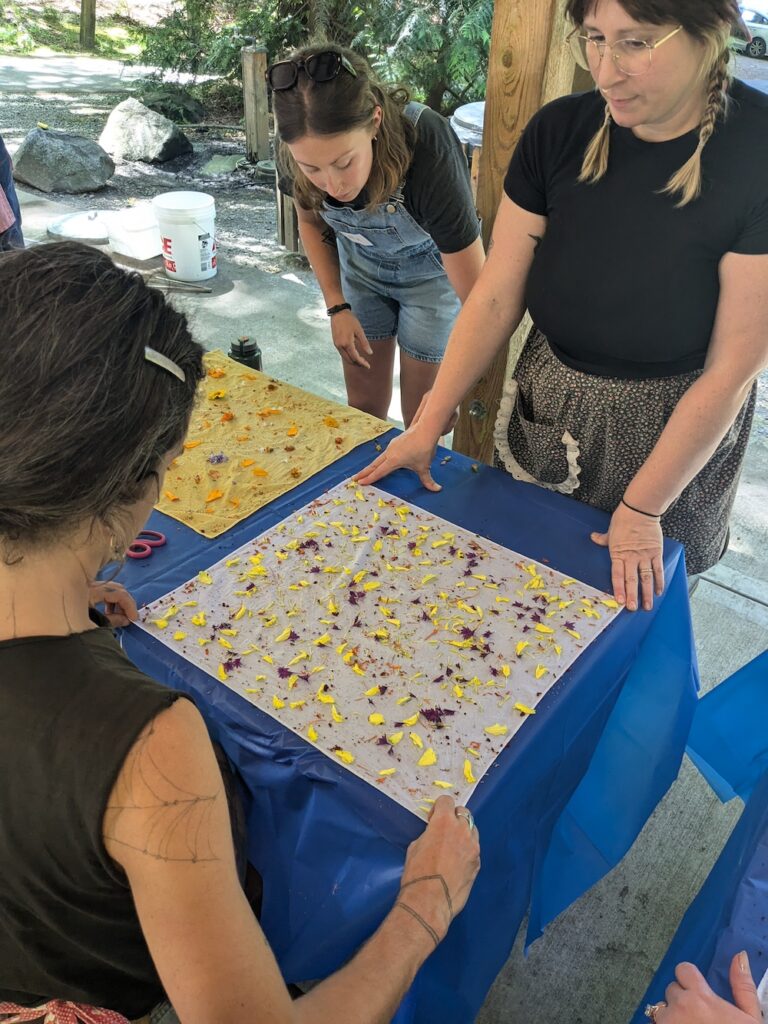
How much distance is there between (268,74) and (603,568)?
1.44m

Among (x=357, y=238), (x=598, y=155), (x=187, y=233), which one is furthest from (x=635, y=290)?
(x=187, y=233)

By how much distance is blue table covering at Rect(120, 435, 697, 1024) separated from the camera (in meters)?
1.01

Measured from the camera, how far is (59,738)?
0.76 metres

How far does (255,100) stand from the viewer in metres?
6.90

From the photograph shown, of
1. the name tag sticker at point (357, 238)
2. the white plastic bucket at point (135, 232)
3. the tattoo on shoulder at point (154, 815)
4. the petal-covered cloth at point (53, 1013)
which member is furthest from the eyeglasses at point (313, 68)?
the white plastic bucket at point (135, 232)

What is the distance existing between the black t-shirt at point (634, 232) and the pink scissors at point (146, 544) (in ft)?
2.91

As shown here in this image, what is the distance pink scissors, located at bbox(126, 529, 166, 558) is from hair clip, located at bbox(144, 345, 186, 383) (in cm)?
65

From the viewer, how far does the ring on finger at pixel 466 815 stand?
96 cm

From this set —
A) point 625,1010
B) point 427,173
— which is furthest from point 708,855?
point 427,173

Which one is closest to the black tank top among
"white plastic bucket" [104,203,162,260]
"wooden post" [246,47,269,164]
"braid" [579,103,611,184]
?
"braid" [579,103,611,184]

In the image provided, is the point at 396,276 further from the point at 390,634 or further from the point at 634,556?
the point at 390,634

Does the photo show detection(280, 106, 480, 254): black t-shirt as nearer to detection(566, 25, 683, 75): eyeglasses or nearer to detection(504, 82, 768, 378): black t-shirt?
detection(504, 82, 768, 378): black t-shirt

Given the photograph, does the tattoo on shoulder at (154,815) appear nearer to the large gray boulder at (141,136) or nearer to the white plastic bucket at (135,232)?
the white plastic bucket at (135,232)

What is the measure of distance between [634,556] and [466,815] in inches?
25.7
